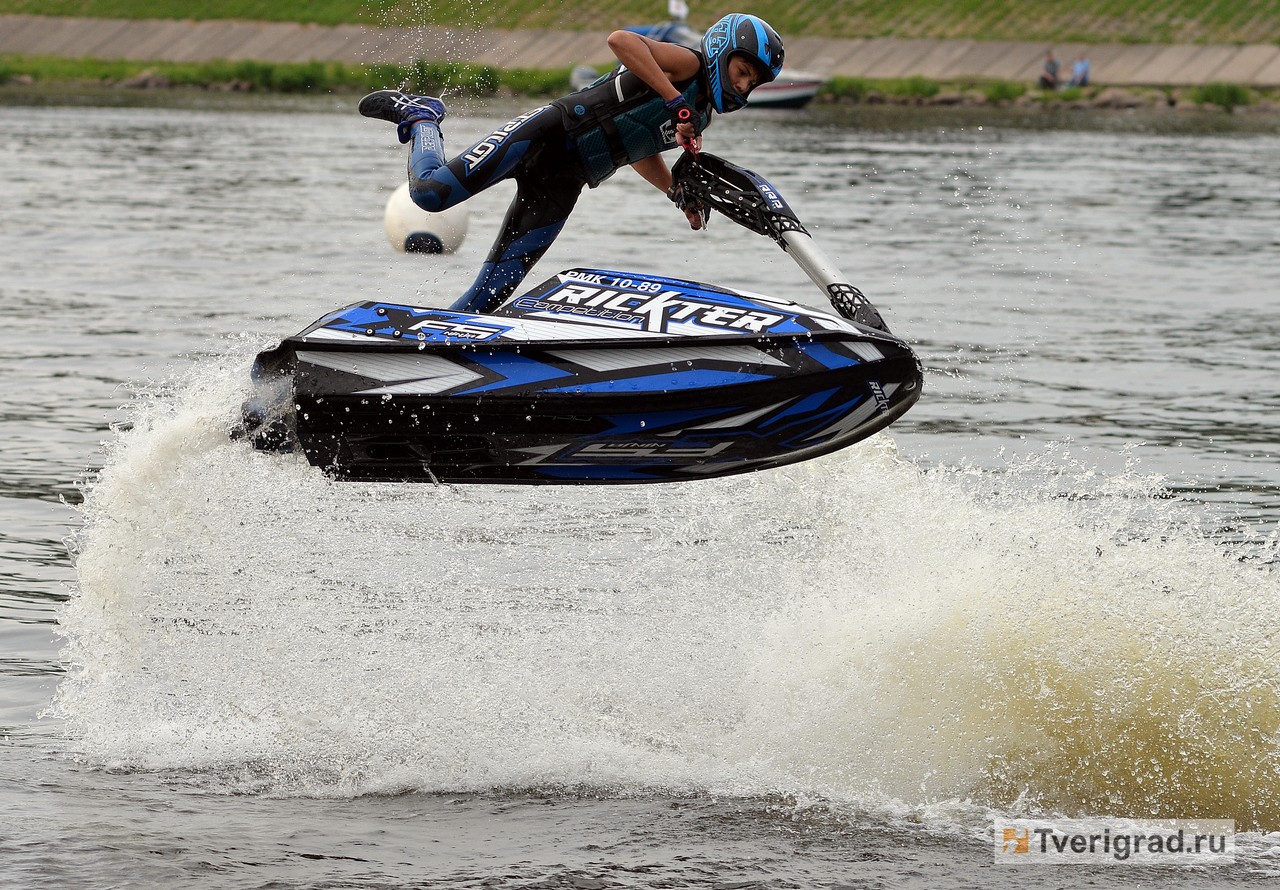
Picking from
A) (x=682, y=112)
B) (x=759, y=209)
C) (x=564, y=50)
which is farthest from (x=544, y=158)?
(x=564, y=50)

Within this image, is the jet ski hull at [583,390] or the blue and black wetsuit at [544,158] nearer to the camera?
the jet ski hull at [583,390]

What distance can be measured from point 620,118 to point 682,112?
41 cm

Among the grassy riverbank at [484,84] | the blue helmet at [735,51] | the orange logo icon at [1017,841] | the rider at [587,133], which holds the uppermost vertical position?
the grassy riverbank at [484,84]

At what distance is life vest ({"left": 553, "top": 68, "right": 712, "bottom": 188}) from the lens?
8.54 m

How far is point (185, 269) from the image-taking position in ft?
72.3

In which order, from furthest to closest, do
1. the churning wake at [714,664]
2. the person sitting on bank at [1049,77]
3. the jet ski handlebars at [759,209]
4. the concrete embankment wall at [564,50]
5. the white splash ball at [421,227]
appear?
the concrete embankment wall at [564,50]
the person sitting on bank at [1049,77]
the white splash ball at [421,227]
the jet ski handlebars at [759,209]
the churning wake at [714,664]

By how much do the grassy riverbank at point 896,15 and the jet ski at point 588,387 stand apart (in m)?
45.2

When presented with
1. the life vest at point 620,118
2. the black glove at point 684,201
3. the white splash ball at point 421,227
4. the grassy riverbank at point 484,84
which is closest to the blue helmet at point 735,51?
the life vest at point 620,118

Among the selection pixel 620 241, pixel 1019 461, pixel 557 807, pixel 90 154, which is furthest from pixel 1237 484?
pixel 90 154

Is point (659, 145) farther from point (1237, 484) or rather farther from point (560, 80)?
point (560, 80)

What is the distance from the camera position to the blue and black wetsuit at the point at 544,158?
8.61 m

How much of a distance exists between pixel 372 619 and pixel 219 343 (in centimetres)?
821

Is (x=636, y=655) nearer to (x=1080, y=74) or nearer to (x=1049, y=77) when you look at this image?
(x=1049, y=77)

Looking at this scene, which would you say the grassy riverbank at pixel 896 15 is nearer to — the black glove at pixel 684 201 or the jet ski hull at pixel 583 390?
the black glove at pixel 684 201
